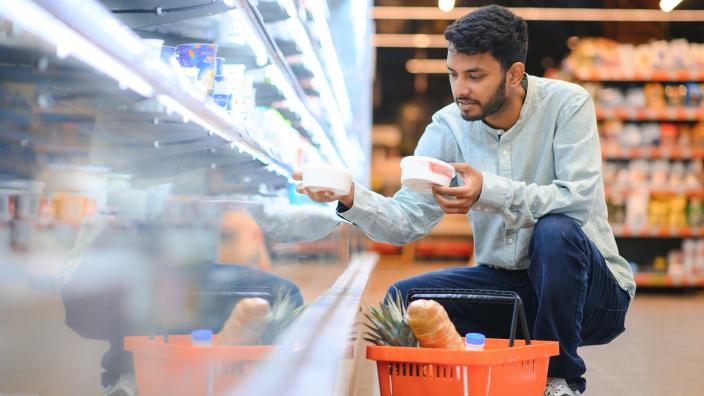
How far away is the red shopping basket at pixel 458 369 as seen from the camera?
1643 millimetres

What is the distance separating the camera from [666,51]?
7742mm

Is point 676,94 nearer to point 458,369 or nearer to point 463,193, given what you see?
point 463,193

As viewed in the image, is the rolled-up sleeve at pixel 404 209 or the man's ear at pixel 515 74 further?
the man's ear at pixel 515 74

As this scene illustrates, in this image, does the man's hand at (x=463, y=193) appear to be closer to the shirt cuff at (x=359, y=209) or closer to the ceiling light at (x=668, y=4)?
the shirt cuff at (x=359, y=209)

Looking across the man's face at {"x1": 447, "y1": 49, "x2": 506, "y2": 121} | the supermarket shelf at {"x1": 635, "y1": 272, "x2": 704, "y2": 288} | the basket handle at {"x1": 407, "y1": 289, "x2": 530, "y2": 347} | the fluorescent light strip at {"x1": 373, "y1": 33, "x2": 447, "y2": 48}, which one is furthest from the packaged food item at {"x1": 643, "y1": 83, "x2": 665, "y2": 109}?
the basket handle at {"x1": 407, "y1": 289, "x2": 530, "y2": 347}

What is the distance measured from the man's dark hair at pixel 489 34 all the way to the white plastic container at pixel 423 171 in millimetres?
421

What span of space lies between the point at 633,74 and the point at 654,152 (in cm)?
76

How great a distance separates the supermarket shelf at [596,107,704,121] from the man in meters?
5.60

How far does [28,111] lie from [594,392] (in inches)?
94.0

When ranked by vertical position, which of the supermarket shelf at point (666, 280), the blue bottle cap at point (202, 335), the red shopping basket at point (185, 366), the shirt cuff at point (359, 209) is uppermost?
the shirt cuff at point (359, 209)

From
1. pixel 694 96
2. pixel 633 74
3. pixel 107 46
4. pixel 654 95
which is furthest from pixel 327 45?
pixel 694 96

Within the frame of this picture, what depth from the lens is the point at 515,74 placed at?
2273 millimetres

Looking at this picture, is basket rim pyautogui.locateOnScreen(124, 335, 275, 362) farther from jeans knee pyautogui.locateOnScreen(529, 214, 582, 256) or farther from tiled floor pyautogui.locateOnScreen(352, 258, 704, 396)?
tiled floor pyautogui.locateOnScreen(352, 258, 704, 396)

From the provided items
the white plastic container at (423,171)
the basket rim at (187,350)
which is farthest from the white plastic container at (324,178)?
the basket rim at (187,350)
